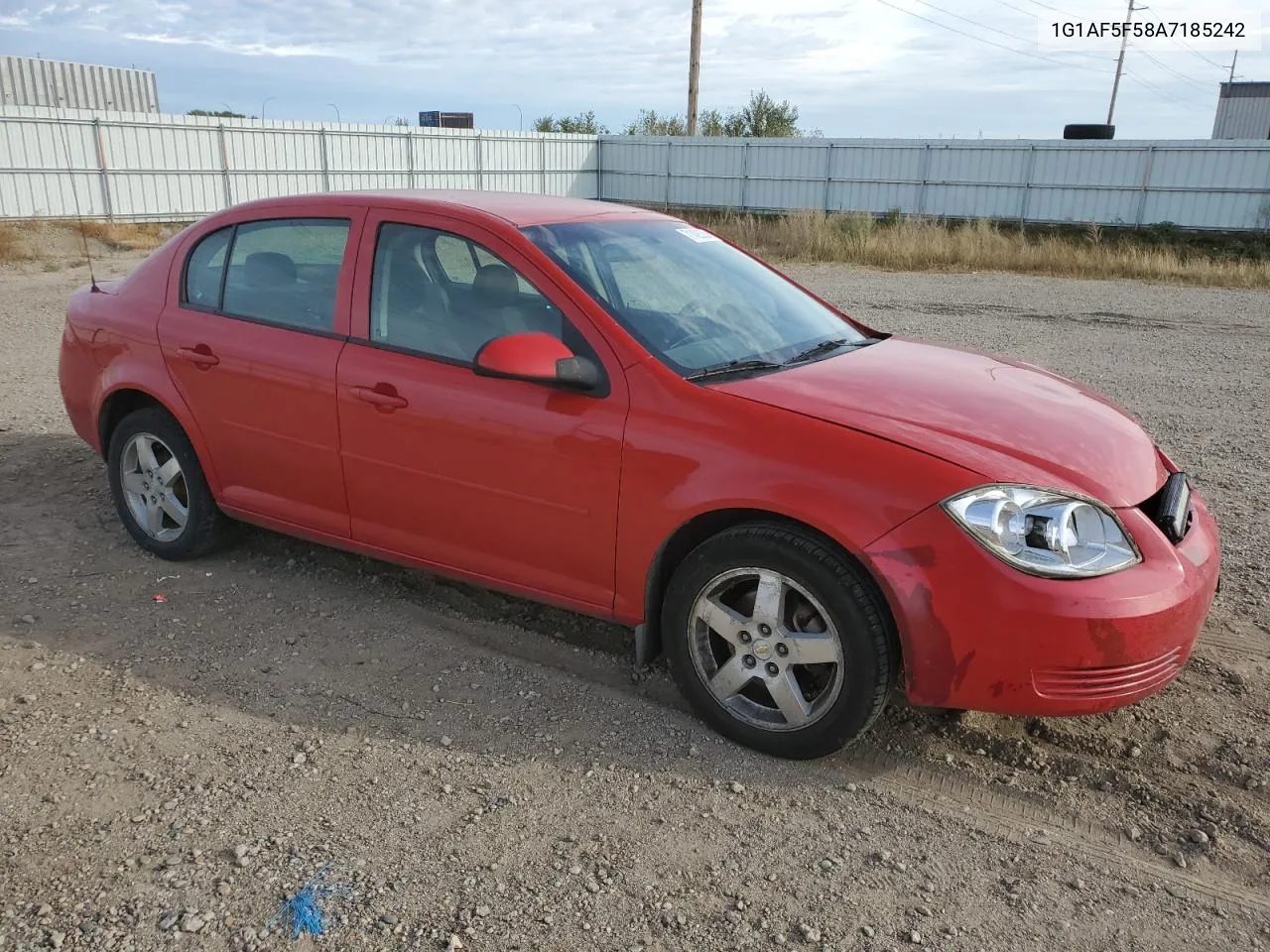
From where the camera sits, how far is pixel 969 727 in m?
3.53

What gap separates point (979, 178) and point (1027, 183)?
1203mm

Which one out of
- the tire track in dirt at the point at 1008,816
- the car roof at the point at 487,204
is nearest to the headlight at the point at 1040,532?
the tire track in dirt at the point at 1008,816

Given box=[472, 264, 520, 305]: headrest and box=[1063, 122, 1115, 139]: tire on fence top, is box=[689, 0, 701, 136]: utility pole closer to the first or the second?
box=[1063, 122, 1115, 139]: tire on fence top

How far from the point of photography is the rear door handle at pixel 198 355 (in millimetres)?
4426

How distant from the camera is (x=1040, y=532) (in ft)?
9.62

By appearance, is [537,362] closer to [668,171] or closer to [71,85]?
[668,171]

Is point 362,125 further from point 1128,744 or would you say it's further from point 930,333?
point 1128,744

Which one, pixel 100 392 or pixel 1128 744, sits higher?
pixel 100 392

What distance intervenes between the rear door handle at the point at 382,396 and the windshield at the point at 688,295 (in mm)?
790

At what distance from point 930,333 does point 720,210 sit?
19216mm

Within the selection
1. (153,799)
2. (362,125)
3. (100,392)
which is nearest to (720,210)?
(362,125)

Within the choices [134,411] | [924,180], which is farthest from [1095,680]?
[924,180]

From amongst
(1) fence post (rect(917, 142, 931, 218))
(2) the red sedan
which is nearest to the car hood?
(2) the red sedan

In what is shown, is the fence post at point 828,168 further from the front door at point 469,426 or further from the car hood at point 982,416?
the front door at point 469,426
